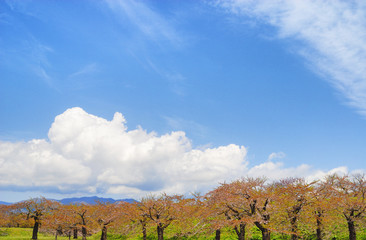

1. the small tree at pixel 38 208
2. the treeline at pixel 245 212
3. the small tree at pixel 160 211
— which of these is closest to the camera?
the treeline at pixel 245 212

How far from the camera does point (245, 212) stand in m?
30.0

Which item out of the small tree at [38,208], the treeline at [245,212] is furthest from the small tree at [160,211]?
the small tree at [38,208]

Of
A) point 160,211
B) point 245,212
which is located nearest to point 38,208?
point 160,211

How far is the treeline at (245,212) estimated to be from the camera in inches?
1164

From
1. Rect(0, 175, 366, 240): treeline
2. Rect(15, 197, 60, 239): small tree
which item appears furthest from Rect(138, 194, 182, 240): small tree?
Rect(15, 197, 60, 239): small tree

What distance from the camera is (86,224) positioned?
56250 millimetres

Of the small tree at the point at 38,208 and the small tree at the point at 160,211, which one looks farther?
the small tree at the point at 38,208

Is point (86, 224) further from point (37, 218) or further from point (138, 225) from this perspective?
point (37, 218)

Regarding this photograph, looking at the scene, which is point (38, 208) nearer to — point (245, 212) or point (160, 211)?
point (160, 211)

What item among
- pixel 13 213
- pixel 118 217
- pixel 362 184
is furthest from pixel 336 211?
pixel 13 213

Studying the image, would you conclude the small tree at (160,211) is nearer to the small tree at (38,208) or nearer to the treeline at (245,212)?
the treeline at (245,212)

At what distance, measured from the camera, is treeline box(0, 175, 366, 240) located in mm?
29562

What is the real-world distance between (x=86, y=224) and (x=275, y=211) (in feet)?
143

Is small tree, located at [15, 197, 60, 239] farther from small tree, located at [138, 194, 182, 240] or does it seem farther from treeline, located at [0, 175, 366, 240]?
small tree, located at [138, 194, 182, 240]
